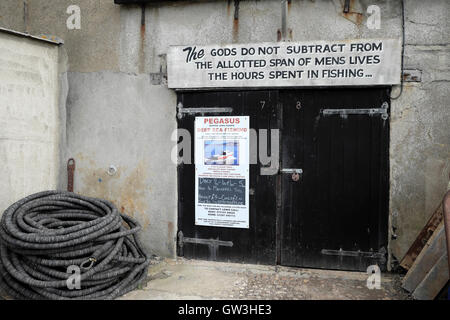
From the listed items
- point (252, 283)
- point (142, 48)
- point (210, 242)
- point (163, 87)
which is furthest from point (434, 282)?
point (142, 48)

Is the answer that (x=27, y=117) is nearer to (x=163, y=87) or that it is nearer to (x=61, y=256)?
(x=163, y=87)

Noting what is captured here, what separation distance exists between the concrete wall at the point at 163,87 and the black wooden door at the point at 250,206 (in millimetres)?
179

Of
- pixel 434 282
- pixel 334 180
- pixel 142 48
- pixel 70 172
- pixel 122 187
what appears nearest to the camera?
pixel 434 282

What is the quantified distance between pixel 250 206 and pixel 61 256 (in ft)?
7.33

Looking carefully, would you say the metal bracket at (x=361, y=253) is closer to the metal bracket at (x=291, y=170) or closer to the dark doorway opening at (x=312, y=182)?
the dark doorway opening at (x=312, y=182)

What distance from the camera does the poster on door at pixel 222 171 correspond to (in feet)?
16.9

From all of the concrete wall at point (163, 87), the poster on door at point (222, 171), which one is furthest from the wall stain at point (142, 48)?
the poster on door at point (222, 171)

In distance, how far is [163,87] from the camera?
5359mm

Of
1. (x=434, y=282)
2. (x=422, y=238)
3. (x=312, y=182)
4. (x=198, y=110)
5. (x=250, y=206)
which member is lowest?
(x=434, y=282)

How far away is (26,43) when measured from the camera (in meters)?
5.14

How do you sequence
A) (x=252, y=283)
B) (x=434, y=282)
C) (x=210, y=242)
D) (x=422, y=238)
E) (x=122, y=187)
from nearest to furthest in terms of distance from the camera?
(x=434, y=282)
(x=422, y=238)
(x=252, y=283)
(x=210, y=242)
(x=122, y=187)

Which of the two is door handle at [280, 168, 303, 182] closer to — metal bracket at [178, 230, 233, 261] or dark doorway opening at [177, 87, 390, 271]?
dark doorway opening at [177, 87, 390, 271]

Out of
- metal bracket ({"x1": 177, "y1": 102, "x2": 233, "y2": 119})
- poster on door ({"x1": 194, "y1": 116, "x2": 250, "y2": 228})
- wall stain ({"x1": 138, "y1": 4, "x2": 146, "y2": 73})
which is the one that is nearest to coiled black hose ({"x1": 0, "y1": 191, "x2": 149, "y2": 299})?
poster on door ({"x1": 194, "y1": 116, "x2": 250, "y2": 228})

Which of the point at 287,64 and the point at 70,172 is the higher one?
the point at 287,64
